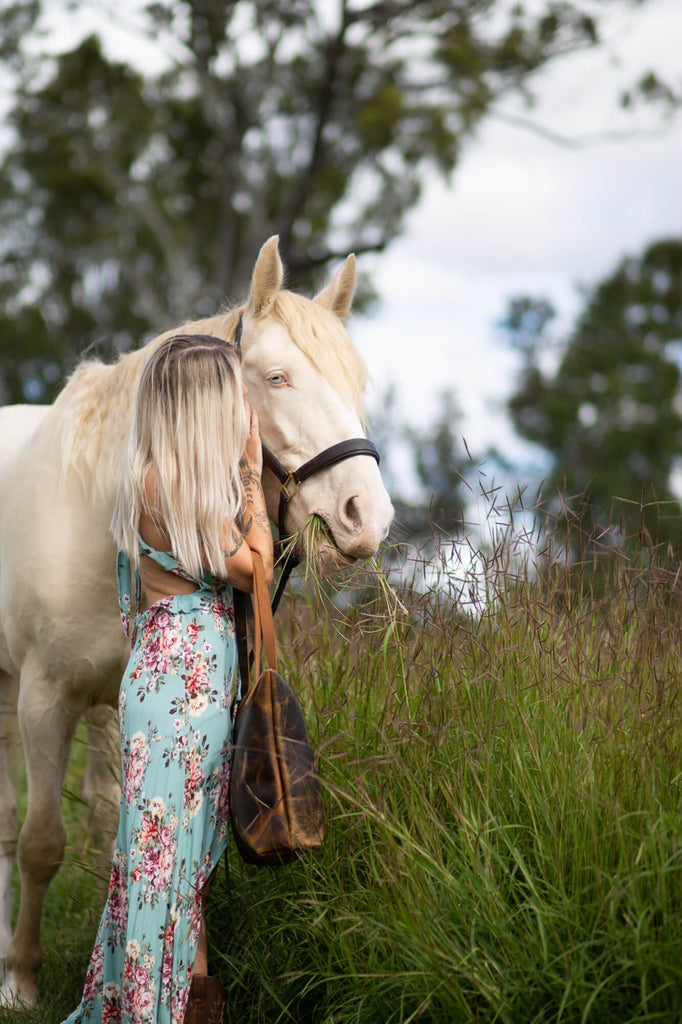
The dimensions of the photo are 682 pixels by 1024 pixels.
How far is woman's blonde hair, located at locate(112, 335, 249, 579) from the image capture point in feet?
8.64

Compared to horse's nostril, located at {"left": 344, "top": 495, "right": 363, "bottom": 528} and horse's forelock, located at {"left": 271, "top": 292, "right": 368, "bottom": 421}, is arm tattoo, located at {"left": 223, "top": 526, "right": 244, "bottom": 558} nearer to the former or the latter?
horse's nostril, located at {"left": 344, "top": 495, "right": 363, "bottom": 528}

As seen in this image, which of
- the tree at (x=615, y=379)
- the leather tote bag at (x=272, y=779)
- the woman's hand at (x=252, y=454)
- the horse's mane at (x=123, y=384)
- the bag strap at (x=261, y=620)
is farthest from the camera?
the tree at (x=615, y=379)

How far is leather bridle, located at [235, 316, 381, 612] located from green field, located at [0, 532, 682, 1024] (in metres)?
0.20

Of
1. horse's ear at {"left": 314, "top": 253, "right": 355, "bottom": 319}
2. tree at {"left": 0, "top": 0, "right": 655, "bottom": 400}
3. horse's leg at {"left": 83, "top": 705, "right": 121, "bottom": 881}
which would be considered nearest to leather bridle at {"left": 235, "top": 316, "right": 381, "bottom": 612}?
horse's ear at {"left": 314, "top": 253, "right": 355, "bottom": 319}

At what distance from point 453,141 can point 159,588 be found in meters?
13.6

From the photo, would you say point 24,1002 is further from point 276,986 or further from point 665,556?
point 665,556

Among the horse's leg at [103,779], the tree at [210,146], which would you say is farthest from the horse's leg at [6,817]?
the tree at [210,146]

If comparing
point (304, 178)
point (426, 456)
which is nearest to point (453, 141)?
point (304, 178)

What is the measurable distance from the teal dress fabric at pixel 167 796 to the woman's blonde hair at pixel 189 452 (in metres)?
0.12

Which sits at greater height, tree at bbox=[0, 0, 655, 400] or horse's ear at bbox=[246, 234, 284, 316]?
horse's ear at bbox=[246, 234, 284, 316]

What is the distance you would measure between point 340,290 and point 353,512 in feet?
3.50

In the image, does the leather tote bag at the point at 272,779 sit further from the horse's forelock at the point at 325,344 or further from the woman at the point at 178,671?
the horse's forelock at the point at 325,344

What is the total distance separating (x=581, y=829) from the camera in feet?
7.93

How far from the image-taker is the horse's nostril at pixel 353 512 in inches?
107
